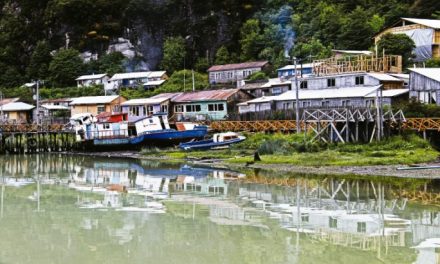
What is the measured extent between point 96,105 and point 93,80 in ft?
57.3

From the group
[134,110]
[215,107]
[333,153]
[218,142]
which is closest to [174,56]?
[134,110]

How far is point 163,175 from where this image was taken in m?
39.9

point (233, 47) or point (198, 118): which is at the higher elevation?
point (233, 47)

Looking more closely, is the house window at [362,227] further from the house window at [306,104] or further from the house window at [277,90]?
the house window at [277,90]

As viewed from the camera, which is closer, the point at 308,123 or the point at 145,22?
the point at 308,123

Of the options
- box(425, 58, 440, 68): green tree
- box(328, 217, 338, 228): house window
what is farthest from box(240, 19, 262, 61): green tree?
box(328, 217, 338, 228): house window

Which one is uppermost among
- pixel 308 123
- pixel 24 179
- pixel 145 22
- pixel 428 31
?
pixel 145 22

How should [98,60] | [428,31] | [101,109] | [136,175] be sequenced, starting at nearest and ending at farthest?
[136,175], [428,31], [101,109], [98,60]

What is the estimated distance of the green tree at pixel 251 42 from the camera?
8706cm

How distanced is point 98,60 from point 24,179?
63112 mm

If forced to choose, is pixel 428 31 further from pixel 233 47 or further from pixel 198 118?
pixel 233 47

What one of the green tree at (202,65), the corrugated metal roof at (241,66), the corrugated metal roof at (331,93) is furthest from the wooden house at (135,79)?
the corrugated metal roof at (331,93)

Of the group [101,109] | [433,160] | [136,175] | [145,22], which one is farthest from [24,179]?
[145,22]

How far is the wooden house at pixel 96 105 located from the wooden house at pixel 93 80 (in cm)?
1435
